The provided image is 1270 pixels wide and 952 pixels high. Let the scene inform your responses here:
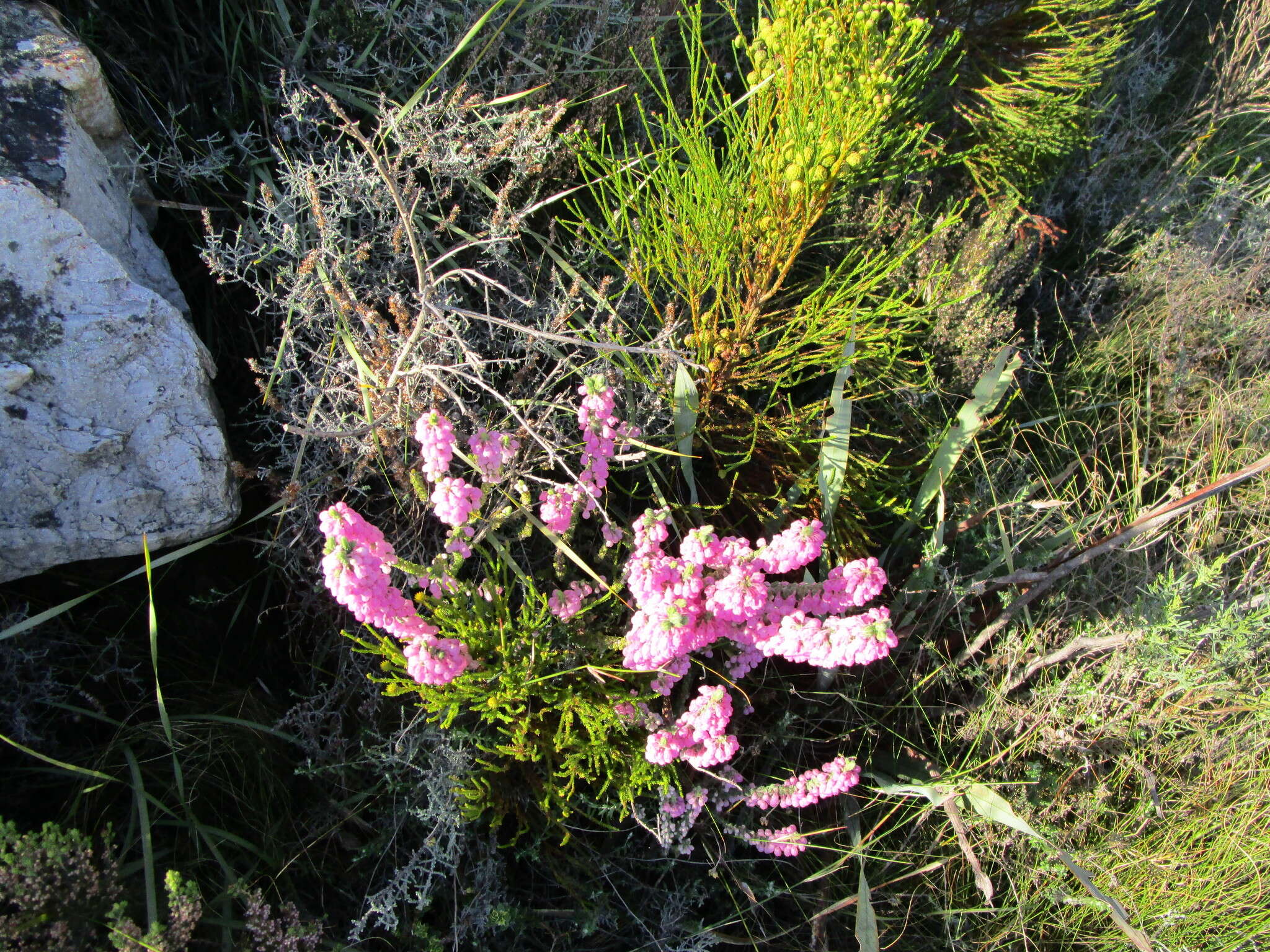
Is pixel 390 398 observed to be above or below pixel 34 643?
above

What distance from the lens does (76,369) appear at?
1.55 meters

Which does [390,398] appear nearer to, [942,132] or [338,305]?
[338,305]

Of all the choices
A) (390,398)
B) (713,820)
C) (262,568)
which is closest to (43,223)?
(390,398)

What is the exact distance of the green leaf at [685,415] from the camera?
1.77 metres

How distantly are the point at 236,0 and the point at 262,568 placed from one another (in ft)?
4.91

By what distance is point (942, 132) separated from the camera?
275 cm

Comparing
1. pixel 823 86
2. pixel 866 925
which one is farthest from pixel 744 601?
pixel 823 86

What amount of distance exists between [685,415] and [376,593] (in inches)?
32.9

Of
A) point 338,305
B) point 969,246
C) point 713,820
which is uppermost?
point 969,246

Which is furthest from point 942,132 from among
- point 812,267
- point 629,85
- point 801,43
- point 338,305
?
point 338,305

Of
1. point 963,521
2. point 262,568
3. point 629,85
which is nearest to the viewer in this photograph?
point 262,568

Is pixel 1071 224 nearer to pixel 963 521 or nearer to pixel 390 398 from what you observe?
pixel 963 521

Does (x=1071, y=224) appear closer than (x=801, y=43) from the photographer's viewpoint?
No

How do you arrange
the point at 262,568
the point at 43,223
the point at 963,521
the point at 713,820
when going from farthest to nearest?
1. the point at 963,521
2. the point at 262,568
3. the point at 713,820
4. the point at 43,223
